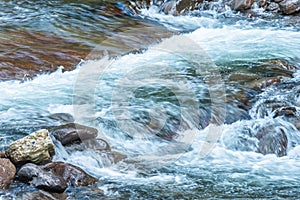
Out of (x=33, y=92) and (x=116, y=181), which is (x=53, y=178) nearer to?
(x=116, y=181)

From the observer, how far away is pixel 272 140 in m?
6.66

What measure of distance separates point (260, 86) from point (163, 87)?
1.57 meters

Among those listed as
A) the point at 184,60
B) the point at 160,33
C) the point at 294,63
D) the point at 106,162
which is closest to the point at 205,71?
the point at 184,60

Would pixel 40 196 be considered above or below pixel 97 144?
below

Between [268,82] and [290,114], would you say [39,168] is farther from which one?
[268,82]

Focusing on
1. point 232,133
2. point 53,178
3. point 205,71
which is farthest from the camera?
point 205,71

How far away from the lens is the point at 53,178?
17.0ft

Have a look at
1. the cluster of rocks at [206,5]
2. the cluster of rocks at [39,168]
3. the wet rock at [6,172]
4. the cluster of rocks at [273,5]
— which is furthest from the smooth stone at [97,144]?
the cluster of rocks at [273,5]

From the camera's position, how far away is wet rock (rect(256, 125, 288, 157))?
6.49m

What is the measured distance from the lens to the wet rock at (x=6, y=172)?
5.19 m

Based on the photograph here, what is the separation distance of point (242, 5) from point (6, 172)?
29.0 ft

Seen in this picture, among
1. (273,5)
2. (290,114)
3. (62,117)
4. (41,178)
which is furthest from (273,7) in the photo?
(41,178)

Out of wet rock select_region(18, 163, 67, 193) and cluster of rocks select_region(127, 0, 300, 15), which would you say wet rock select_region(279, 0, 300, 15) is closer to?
cluster of rocks select_region(127, 0, 300, 15)

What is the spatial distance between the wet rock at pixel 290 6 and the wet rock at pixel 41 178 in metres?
8.64
